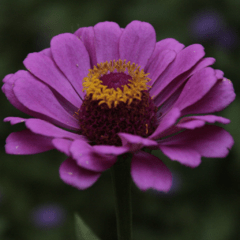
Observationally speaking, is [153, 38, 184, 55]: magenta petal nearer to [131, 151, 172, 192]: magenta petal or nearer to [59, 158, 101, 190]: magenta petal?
[131, 151, 172, 192]: magenta petal

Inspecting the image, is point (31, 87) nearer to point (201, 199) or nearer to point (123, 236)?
point (123, 236)

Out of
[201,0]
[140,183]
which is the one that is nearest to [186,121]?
[140,183]

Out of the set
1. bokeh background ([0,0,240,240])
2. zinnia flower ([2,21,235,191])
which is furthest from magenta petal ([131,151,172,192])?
bokeh background ([0,0,240,240])

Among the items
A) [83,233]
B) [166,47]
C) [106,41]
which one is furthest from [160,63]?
[83,233]

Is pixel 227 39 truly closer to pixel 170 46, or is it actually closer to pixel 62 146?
pixel 170 46

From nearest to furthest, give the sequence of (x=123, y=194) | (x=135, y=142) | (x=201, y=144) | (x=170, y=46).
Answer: (x=135, y=142)
(x=201, y=144)
(x=123, y=194)
(x=170, y=46)

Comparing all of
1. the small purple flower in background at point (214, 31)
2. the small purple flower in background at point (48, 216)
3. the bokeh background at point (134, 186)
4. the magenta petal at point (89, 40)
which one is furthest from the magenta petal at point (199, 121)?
the small purple flower in background at point (48, 216)

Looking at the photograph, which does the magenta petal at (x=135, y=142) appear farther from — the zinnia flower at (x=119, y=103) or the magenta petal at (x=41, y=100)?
the magenta petal at (x=41, y=100)
